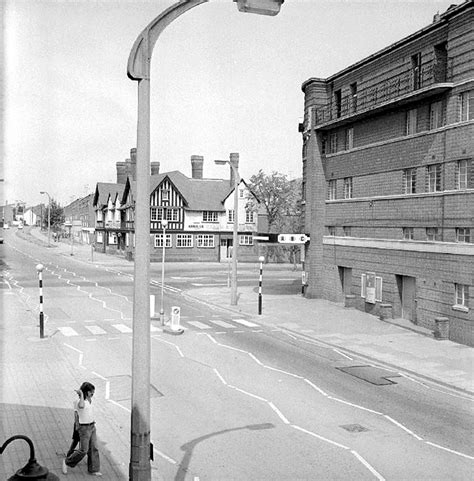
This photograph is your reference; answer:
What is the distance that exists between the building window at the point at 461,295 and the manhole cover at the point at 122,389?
13734mm

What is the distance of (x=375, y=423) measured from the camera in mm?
13641

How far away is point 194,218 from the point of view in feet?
234

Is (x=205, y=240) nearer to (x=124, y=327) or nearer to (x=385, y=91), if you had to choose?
(x=385, y=91)

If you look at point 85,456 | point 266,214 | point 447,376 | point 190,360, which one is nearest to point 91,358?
point 190,360

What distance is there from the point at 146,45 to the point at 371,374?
1372cm

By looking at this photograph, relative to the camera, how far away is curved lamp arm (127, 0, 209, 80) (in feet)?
24.9

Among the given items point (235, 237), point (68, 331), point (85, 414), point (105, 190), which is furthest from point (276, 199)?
point (85, 414)

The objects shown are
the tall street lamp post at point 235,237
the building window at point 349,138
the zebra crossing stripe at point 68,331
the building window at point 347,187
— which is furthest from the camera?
the building window at point 347,187

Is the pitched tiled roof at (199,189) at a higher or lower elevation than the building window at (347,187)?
higher

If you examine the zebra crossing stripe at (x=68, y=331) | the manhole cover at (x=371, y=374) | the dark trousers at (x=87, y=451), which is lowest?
the manhole cover at (x=371, y=374)

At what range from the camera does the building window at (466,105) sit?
24203 millimetres

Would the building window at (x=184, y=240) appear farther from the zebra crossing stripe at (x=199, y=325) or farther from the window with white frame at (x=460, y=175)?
the window with white frame at (x=460, y=175)

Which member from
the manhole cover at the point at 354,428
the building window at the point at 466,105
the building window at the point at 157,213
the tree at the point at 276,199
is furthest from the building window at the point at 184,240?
the manhole cover at the point at 354,428

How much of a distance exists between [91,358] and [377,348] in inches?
400
